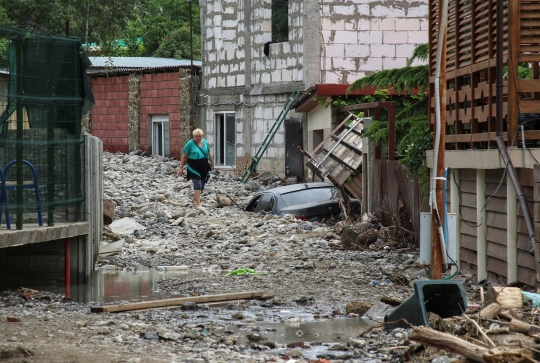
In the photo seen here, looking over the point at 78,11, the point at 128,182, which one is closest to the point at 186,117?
the point at 128,182

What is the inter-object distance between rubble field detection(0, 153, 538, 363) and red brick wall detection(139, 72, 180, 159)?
29.6 ft

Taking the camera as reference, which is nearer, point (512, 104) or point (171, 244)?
point (512, 104)

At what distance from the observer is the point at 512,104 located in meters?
10.9

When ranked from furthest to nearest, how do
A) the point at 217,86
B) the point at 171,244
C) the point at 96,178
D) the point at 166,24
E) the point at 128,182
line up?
the point at 166,24, the point at 217,86, the point at 128,182, the point at 171,244, the point at 96,178

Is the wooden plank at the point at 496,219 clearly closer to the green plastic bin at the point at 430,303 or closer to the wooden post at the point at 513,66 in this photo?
the wooden post at the point at 513,66

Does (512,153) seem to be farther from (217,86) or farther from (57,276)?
(217,86)

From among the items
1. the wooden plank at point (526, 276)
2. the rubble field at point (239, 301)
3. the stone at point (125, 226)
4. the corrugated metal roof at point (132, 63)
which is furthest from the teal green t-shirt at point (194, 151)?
the corrugated metal roof at point (132, 63)

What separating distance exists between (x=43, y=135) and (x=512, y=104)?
19.8 feet

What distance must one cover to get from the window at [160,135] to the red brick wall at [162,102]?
0.26 metres

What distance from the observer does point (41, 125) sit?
39.5 feet

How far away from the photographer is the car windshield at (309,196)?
20391 millimetres

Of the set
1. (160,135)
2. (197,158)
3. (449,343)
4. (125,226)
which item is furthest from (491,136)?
(160,135)

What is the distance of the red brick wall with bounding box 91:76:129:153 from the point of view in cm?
3544

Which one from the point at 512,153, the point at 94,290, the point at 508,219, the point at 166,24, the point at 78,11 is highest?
the point at 166,24
